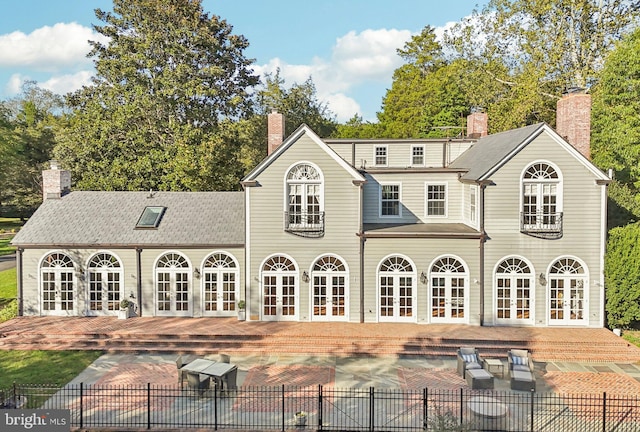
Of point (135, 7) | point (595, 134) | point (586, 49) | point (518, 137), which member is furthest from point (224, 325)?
point (586, 49)

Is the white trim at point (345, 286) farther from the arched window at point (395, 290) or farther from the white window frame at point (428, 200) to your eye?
the white window frame at point (428, 200)

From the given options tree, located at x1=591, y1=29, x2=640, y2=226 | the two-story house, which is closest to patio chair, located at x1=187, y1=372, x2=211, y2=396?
the two-story house

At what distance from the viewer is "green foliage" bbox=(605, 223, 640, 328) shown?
20250 mm

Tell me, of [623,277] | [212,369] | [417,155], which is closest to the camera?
[212,369]

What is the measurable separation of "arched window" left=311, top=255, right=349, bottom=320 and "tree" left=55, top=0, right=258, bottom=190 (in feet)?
55.2

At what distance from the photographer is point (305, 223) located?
71.4ft

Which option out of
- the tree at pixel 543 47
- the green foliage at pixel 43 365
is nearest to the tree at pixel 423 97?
the tree at pixel 543 47

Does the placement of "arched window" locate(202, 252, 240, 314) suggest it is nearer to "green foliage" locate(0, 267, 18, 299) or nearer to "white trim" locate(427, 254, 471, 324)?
"white trim" locate(427, 254, 471, 324)

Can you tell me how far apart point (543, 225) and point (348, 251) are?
888 centimetres

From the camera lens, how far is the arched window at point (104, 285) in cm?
2261

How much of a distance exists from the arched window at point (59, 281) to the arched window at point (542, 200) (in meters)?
21.6

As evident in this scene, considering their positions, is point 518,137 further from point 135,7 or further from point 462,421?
point 135,7

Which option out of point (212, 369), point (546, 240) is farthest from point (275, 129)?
point (546, 240)

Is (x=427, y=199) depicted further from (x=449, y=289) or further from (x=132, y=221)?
(x=132, y=221)
